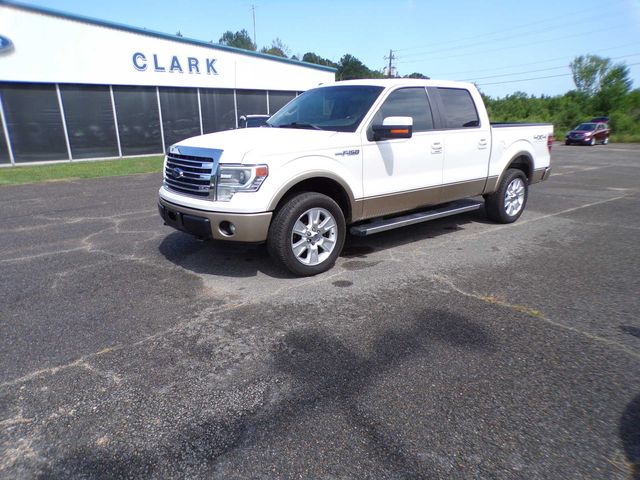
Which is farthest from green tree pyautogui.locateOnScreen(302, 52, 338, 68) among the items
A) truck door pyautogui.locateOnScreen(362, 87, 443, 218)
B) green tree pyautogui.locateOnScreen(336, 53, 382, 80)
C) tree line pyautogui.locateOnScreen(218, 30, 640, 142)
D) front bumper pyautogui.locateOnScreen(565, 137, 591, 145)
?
truck door pyautogui.locateOnScreen(362, 87, 443, 218)

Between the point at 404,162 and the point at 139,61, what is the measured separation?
1631 cm

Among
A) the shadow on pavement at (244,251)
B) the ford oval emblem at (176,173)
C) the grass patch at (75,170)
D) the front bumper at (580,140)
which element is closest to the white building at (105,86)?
the grass patch at (75,170)

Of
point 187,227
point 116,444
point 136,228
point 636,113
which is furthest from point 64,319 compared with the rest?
point 636,113

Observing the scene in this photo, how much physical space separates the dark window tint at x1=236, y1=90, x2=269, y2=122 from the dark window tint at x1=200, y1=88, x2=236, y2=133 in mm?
442

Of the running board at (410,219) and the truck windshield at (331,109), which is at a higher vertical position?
the truck windshield at (331,109)

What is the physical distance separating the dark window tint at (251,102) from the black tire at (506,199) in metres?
16.6

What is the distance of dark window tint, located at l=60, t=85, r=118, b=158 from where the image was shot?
16.1 meters

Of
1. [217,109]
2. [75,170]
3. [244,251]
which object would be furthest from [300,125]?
[217,109]

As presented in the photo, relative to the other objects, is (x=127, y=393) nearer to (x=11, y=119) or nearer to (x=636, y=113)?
(x=11, y=119)

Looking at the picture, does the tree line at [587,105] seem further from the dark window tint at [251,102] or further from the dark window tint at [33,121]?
the dark window tint at [33,121]

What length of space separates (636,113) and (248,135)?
4630cm

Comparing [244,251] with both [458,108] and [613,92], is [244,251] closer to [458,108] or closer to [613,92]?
[458,108]

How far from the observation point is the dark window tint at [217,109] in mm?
19766

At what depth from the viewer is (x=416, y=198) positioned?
534cm
